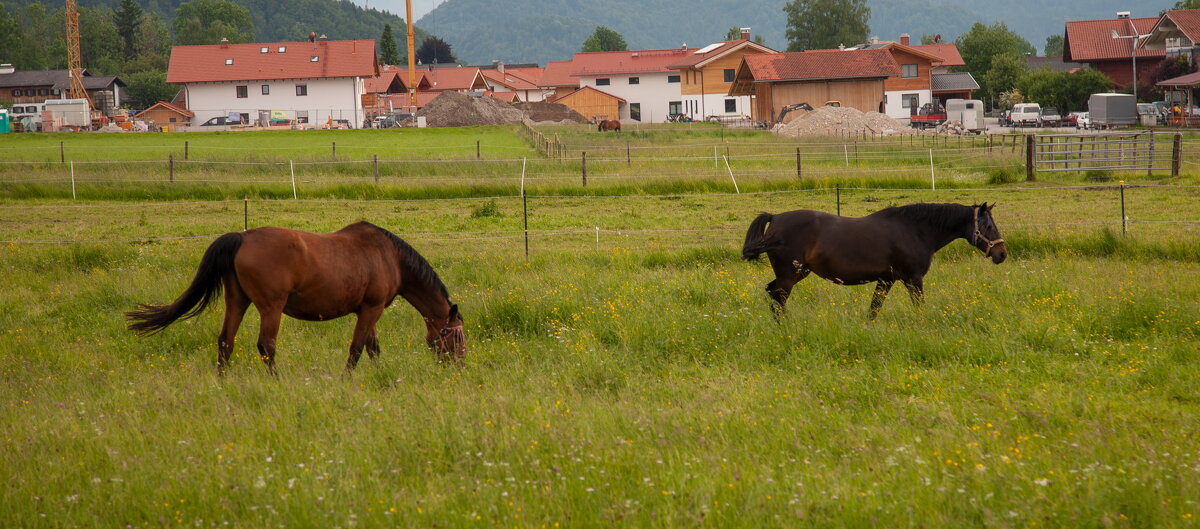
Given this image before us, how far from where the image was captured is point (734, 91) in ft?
216

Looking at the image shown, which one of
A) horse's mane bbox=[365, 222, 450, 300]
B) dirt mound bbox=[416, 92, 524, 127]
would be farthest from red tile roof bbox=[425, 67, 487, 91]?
horse's mane bbox=[365, 222, 450, 300]

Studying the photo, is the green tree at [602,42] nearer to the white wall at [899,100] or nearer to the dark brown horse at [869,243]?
the white wall at [899,100]

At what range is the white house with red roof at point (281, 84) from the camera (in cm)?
7512

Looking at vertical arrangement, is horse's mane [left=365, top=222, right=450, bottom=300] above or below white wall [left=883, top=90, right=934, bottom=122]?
below

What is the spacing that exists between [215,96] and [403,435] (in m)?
77.6

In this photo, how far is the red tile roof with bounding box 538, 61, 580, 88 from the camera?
102 m

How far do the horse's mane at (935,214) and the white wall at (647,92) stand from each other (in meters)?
77.7

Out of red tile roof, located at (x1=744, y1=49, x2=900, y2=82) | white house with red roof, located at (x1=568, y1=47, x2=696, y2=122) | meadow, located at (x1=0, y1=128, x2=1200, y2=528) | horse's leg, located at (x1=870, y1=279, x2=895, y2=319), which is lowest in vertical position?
meadow, located at (x1=0, y1=128, x2=1200, y2=528)

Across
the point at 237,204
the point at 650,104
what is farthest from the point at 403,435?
the point at 650,104

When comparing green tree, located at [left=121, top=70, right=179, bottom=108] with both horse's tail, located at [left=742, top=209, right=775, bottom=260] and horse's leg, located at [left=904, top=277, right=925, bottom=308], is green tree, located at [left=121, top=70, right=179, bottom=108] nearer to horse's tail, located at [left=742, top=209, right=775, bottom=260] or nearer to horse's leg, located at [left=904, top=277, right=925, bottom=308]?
horse's tail, located at [left=742, top=209, right=775, bottom=260]

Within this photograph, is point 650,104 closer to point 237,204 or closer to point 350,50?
point 350,50

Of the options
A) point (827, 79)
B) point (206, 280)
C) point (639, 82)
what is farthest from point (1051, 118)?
point (206, 280)

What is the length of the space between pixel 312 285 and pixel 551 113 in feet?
236

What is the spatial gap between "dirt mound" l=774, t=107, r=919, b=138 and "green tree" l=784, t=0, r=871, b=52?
169ft
